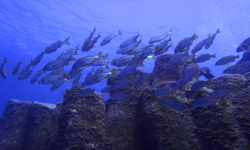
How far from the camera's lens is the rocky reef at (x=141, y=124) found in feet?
8.88

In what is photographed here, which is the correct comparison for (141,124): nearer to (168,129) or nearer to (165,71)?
(168,129)

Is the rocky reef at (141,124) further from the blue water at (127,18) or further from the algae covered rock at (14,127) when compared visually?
the blue water at (127,18)

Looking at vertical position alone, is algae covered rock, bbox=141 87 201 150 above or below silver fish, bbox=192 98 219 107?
below

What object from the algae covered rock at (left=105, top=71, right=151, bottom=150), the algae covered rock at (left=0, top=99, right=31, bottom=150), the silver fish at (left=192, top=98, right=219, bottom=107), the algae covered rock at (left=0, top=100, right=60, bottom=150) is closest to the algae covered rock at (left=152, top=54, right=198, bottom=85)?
the algae covered rock at (left=105, top=71, right=151, bottom=150)

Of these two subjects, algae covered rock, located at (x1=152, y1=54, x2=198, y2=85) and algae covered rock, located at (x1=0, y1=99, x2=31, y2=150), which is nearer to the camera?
algae covered rock, located at (x1=0, y1=99, x2=31, y2=150)

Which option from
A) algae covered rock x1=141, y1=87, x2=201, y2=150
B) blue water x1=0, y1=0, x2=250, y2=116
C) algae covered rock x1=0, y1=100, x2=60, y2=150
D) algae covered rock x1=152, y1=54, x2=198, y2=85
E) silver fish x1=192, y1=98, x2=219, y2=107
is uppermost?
blue water x1=0, y1=0, x2=250, y2=116

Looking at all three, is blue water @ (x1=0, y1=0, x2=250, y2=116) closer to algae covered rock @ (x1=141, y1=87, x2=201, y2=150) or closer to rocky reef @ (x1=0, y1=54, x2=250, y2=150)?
rocky reef @ (x1=0, y1=54, x2=250, y2=150)

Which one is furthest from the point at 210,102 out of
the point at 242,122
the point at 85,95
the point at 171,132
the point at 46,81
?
the point at 46,81

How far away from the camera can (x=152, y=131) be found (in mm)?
3223

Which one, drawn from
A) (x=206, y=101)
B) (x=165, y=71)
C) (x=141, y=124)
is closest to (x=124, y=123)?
(x=141, y=124)

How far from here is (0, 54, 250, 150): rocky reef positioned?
2.71 m

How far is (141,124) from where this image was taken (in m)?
4.02

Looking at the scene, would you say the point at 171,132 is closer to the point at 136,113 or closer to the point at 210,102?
the point at 210,102

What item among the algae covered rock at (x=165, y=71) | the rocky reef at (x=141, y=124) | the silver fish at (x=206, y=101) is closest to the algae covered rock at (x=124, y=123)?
the rocky reef at (x=141, y=124)
